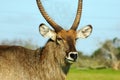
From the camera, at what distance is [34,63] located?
14969 mm

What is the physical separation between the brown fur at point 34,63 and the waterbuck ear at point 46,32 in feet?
0.73

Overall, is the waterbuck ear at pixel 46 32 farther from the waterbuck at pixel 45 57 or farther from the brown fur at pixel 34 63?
the brown fur at pixel 34 63

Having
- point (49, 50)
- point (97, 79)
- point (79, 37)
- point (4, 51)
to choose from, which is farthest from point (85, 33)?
point (97, 79)

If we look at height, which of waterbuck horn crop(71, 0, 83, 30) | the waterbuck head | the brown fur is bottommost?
the brown fur

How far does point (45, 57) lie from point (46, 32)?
2.55 ft

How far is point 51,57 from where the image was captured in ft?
49.5

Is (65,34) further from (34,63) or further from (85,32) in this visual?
Result: (34,63)

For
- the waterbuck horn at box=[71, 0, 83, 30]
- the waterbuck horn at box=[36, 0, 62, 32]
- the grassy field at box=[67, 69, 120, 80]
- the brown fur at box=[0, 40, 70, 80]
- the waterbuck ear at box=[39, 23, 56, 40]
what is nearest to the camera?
the brown fur at box=[0, 40, 70, 80]

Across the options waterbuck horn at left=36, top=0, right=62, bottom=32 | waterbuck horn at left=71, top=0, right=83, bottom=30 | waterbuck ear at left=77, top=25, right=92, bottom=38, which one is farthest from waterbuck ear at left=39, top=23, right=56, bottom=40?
waterbuck ear at left=77, top=25, right=92, bottom=38

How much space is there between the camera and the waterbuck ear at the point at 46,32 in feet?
49.1

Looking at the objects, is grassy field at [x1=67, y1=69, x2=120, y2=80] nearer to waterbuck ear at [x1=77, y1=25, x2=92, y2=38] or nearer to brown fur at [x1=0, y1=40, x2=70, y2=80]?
waterbuck ear at [x1=77, y1=25, x2=92, y2=38]

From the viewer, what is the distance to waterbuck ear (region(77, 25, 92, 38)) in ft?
50.7

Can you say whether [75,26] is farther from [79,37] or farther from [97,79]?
[97,79]

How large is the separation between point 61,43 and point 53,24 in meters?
0.70
